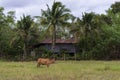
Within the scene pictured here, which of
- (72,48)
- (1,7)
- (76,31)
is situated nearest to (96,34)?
(76,31)

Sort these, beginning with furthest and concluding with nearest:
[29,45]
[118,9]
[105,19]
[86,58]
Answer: [118,9] < [105,19] < [29,45] < [86,58]

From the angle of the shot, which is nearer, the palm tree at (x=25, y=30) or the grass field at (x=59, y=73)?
the grass field at (x=59, y=73)

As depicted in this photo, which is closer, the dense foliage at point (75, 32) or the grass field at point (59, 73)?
the grass field at point (59, 73)

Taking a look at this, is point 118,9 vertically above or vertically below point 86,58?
above

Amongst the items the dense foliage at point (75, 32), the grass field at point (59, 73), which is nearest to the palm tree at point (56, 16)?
the dense foliage at point (75, 32)

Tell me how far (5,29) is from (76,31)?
14.4 meters

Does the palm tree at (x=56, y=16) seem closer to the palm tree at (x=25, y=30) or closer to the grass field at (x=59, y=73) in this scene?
the palm tree at (x=25, y=30)

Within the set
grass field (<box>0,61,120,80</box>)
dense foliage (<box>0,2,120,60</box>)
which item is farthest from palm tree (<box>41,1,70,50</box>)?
grass field (<box>0,61,120,80</box>)

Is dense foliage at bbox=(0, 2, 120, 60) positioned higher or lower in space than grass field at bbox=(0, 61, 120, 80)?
higher

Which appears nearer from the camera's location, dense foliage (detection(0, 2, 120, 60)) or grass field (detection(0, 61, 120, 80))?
grass field (detection(0, 61, 120, 80))

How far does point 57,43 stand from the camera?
71.1 metres

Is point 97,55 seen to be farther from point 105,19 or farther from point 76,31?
point 105,19

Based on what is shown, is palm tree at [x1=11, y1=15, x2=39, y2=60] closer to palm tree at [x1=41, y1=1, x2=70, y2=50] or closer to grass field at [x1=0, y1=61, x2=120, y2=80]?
palm tree at [x1=41, y1=1, x2=70, y2=50]

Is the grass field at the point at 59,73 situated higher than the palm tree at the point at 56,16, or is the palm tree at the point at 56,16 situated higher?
the palm tree at the point at 56,16
